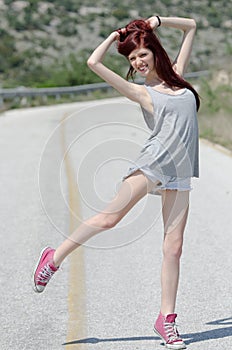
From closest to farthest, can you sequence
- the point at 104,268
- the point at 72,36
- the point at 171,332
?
the point at 171,332 → the point at 104,268 → the point at 72,36

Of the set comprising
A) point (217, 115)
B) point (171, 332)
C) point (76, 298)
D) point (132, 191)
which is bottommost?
point (217, 115)

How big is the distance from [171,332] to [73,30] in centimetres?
7011

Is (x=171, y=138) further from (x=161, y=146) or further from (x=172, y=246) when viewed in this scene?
(x=172, y=246)

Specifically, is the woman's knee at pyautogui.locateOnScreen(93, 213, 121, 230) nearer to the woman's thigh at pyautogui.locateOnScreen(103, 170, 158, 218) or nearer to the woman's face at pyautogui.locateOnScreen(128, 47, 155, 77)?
the woman's thigh at pyautogui.locateOnScreen(103, 170, 158, 218)

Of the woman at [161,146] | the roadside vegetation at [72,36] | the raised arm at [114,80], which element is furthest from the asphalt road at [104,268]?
the roadside vegetation at [72,36]

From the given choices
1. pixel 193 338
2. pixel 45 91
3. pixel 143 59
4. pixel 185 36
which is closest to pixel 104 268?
pixel 193 338

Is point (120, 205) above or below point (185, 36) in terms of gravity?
below

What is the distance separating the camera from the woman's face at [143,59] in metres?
5.69

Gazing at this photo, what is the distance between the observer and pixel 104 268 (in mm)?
7965

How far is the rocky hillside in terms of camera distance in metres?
59.7

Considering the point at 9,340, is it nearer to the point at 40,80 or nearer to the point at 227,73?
the point at 227,73

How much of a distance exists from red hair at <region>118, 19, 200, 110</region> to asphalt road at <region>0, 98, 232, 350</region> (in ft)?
2.58

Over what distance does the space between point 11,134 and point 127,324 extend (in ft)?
57.0

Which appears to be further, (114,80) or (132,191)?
(132,191)
